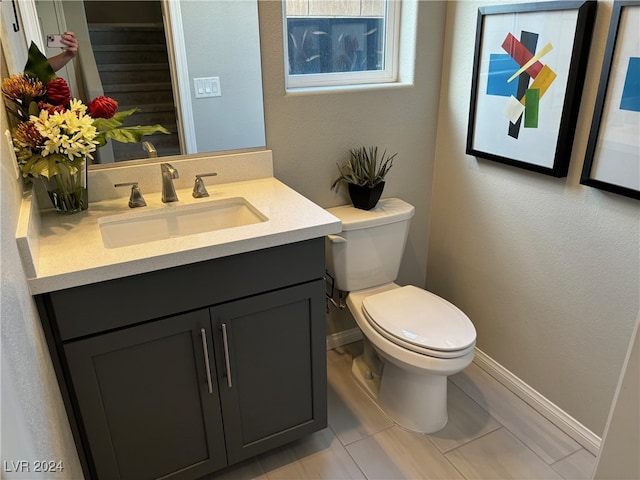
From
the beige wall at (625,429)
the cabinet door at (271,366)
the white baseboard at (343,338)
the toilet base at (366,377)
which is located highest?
the beige wall at (625,429)

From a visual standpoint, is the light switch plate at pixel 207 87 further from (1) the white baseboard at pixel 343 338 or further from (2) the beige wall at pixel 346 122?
(1) the white baseboard at pixel 343 338

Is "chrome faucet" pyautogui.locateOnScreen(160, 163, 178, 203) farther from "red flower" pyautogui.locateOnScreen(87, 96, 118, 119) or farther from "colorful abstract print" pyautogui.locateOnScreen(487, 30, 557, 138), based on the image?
"colorful abstract print" pyautogui.locateOnScreen(487, 30, 557, 138)

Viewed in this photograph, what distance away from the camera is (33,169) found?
1.35m

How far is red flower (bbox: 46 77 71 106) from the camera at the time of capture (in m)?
1.40

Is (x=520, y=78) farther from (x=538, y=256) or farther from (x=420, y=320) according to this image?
(x=420, y=320)

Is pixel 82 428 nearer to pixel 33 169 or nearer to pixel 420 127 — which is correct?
pixel 33 169

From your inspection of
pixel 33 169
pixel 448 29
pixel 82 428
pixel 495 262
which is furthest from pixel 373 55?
pixel 82 428

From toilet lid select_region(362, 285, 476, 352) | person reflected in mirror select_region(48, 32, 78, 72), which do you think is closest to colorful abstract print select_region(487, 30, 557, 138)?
toilet lid select_region(362, 285, 476, 352)

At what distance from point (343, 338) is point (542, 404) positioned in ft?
3.00

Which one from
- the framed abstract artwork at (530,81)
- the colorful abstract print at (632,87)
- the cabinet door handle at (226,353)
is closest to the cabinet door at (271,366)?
the cabinet door handle at (226,353)

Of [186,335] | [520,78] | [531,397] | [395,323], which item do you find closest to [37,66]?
[186,335]

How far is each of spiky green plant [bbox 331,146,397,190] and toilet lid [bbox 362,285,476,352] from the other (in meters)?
0.47

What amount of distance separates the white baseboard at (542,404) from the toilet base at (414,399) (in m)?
0.36

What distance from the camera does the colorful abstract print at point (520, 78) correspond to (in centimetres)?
Result: 170
